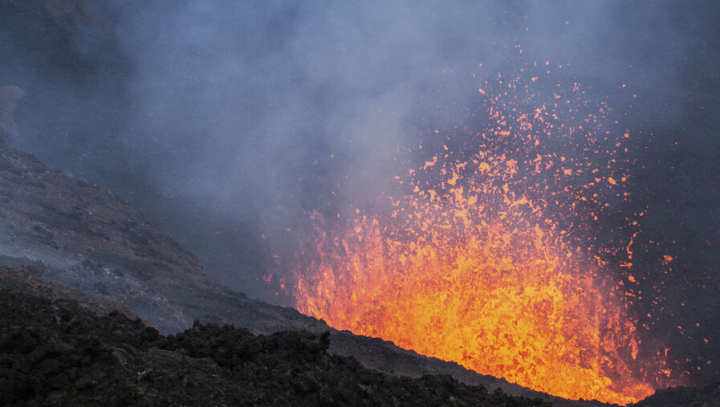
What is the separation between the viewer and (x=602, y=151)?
2053 cm

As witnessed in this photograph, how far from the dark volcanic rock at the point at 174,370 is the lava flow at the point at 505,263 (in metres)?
9.85

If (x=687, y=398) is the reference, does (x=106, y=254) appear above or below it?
below

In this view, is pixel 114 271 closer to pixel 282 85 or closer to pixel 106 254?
pixel 106 254

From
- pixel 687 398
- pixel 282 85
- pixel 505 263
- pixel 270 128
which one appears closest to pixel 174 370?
pixel 687 398

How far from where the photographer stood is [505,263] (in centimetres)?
1838

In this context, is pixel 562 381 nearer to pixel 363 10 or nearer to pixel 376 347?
pixel 376 347

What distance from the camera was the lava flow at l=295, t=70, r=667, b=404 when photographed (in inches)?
627

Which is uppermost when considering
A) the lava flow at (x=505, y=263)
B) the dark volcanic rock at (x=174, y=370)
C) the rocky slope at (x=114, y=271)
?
the lava flow at (x=505, y=263)

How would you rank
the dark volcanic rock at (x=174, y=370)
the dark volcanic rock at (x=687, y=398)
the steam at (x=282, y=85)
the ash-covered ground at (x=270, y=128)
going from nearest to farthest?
the dark volcanic rock at (x=174, y=370)
the dark volcanic rock at (x=687, y=398)
the ash-covered ground at (x=270, y=128)
the steam at (x=282, y=85)

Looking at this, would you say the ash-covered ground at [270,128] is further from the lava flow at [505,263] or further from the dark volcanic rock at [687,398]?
the lava flow at [505,263]

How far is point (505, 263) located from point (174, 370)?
14123 millimetres

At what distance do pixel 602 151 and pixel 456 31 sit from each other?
25.1 feet

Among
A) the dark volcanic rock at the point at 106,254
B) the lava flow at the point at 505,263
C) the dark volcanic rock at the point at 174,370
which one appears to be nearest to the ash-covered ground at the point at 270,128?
the dark volcanic rock at the point at 106,254

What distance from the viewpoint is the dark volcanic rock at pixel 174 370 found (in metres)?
4.54
